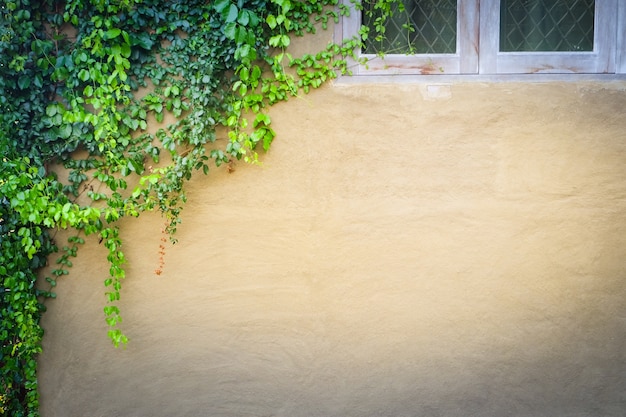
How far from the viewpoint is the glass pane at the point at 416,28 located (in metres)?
3.81

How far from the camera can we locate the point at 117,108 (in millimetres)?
3787

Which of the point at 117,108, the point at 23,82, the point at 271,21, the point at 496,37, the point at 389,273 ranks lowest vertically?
the point at 389,273

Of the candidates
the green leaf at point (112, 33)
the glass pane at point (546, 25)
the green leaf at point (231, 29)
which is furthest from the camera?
the glass pane at point (546, 25)

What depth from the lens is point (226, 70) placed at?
3754 mm

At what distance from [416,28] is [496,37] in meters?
0.49

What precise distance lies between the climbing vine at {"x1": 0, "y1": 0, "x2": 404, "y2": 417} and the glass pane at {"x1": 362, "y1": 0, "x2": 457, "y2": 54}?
0.41 ft

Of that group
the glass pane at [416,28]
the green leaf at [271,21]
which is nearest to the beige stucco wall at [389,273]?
the glass pane at [416,28]

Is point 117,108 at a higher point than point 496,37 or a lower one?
lower

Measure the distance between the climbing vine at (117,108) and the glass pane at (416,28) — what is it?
12 centimetres

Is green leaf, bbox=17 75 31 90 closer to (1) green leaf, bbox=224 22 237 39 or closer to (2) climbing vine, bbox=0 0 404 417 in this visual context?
(2) climbing vine, bbox=0 0 404 417

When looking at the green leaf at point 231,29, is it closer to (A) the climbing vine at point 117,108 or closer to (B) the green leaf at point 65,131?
(A) the climbing vine at point 117,108

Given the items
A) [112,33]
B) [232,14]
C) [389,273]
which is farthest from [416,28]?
[112,33]

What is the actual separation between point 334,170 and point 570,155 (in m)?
1.42

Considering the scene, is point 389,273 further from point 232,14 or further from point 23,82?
point 23,82
